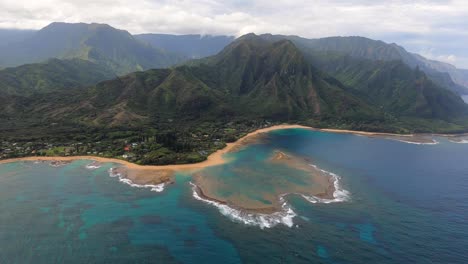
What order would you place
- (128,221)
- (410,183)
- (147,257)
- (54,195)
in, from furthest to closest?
(410,183) < (54,195) < (128,221) < (147,257)

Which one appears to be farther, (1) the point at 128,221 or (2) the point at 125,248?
(1) the point at 128,221

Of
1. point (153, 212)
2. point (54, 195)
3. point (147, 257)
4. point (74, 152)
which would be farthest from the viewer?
point (74, 152)

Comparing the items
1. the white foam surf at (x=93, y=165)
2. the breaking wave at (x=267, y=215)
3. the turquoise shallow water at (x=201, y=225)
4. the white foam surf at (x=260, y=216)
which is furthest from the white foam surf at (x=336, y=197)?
the white foam surf at (x=93, y=165)

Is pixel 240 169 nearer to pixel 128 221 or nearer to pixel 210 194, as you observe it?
pixel 210 194

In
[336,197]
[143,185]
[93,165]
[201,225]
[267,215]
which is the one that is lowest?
[93,165]

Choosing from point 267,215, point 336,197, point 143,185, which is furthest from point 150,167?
point 336,197

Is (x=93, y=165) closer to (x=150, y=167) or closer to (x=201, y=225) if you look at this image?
(x=150, y=167)

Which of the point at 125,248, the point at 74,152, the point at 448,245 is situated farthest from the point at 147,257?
the point at 74,152

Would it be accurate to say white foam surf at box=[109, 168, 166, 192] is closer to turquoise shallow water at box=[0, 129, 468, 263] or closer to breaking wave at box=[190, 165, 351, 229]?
turquoise shallow water at box=[0, 129, 468, 263]
